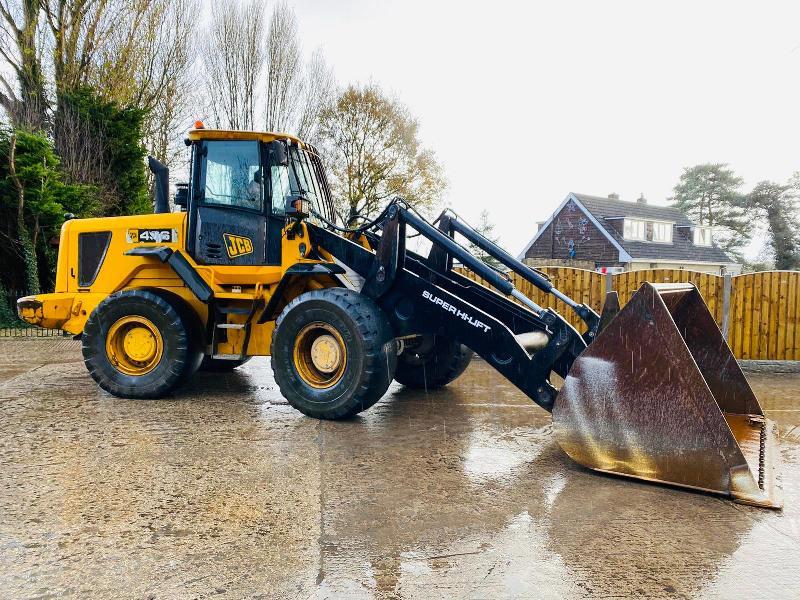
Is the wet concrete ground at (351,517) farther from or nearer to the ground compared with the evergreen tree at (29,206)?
nearer to the ground

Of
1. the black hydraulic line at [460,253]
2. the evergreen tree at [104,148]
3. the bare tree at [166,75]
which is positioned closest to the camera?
the black hydraulic line at [460,253]

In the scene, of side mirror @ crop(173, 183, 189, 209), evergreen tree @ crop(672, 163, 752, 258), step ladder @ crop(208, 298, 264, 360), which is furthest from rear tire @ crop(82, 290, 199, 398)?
evergreen tree @ crop(672, 163, 752, 258)

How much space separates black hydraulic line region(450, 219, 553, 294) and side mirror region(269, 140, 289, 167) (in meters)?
1.78

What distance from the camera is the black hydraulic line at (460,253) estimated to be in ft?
17.7

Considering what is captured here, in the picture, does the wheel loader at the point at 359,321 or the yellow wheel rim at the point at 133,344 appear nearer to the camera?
the wheel loader at the point at 359,321

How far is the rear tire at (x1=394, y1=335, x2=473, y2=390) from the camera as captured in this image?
735cm

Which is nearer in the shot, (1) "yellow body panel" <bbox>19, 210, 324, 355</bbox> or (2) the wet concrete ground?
(2) the wet concrete ground

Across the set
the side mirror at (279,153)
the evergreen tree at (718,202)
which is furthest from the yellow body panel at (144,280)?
the evergreen tree at (718,202)

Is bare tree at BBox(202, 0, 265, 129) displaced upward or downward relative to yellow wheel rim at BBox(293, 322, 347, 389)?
upward

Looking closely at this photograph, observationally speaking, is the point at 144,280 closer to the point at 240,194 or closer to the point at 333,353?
the point at 240,194

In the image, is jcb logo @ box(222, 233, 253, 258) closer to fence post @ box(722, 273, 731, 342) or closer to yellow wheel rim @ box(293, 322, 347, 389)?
yellow wheel rim @ box(293, 322, 347, 389)

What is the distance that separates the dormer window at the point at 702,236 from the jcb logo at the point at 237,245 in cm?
3832

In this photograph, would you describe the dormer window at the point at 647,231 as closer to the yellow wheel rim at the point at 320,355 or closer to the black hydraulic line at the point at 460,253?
the black hydraulic line at the point at 460,253

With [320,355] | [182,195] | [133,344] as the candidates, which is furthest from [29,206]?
[320,355]
